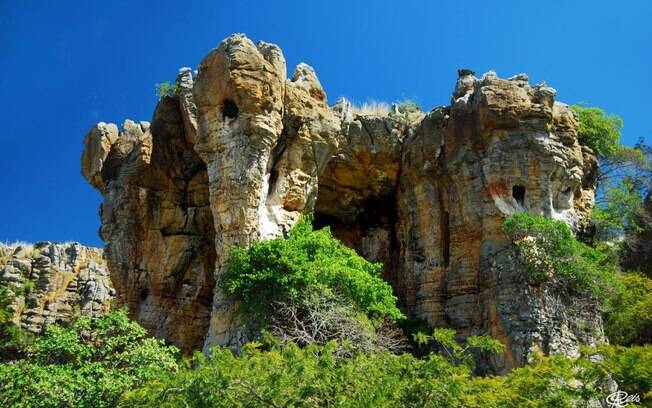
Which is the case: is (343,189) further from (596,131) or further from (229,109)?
(596,131)

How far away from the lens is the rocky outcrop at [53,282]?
3180 centimetres

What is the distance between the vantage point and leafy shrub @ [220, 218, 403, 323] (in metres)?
17.5

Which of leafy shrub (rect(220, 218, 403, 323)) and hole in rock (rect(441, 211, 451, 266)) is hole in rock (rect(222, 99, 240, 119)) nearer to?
leafy shrub (rect(220, 218, 403, 323))

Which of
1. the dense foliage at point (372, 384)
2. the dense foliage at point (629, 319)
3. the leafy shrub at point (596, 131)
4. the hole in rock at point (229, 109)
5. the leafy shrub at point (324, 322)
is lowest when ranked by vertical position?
the dense foliage at point (372, 384)

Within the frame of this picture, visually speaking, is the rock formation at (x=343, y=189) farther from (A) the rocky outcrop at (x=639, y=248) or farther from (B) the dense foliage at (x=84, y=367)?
(B) the dense foliage at (x=84, y=367)

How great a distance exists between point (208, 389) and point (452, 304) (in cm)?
1267

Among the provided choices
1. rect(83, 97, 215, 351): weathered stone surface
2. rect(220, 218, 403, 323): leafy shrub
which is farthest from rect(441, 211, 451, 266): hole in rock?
rect(83, 97, 215, 351): weathered stone surface

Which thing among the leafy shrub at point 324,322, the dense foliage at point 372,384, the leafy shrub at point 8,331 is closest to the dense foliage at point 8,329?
the leafy shrub at point 8,331

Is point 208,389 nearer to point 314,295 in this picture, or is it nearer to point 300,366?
A: point 300,366

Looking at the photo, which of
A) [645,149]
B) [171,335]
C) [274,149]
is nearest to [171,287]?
[171,335]

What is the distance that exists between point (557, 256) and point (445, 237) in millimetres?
4243

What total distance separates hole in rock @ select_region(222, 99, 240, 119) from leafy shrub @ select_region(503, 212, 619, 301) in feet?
26.8

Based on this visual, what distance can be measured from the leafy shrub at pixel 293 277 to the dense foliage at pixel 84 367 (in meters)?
4.07

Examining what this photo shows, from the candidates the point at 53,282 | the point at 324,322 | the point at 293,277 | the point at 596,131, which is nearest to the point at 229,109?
the point at 293,277
